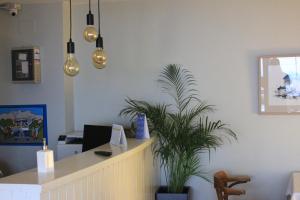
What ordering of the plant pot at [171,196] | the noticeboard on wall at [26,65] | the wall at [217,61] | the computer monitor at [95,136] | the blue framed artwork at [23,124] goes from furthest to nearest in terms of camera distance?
the blue framed artwork at [23,124], the noticeboard on wall at [26,65], the wall at [217,61], the plant pot at [171,196], the computer monitor at [95,136]

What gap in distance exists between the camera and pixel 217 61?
452cm

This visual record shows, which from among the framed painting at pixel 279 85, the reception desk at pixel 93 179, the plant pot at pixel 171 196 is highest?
the framed painting at pixel 279 85

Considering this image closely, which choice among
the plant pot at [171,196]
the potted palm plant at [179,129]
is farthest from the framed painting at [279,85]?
the plant pot at [171,196]

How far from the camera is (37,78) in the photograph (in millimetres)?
4664

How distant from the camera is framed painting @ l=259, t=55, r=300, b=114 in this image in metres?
4.30

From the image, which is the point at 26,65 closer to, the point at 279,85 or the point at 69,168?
the point at 69,168

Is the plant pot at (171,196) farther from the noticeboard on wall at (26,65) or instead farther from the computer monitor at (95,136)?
the noticeboard on wall at (26,65)

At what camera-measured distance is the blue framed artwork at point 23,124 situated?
4762mm

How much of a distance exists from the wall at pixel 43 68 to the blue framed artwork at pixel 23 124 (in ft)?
0.22

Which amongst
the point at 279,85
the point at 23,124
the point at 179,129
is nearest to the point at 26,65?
the point at 23,124

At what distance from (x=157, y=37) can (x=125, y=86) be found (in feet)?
2.32

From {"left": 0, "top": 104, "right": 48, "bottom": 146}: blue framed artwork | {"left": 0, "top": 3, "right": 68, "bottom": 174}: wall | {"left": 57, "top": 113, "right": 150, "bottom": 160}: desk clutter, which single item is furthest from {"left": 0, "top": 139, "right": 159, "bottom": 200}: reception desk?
{"left": 0, "top": 104, "right": 48, "bottom": 146}: blue framed artwork

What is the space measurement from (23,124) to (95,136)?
1423mm

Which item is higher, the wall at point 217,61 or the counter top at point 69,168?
the wall at point 217,61
